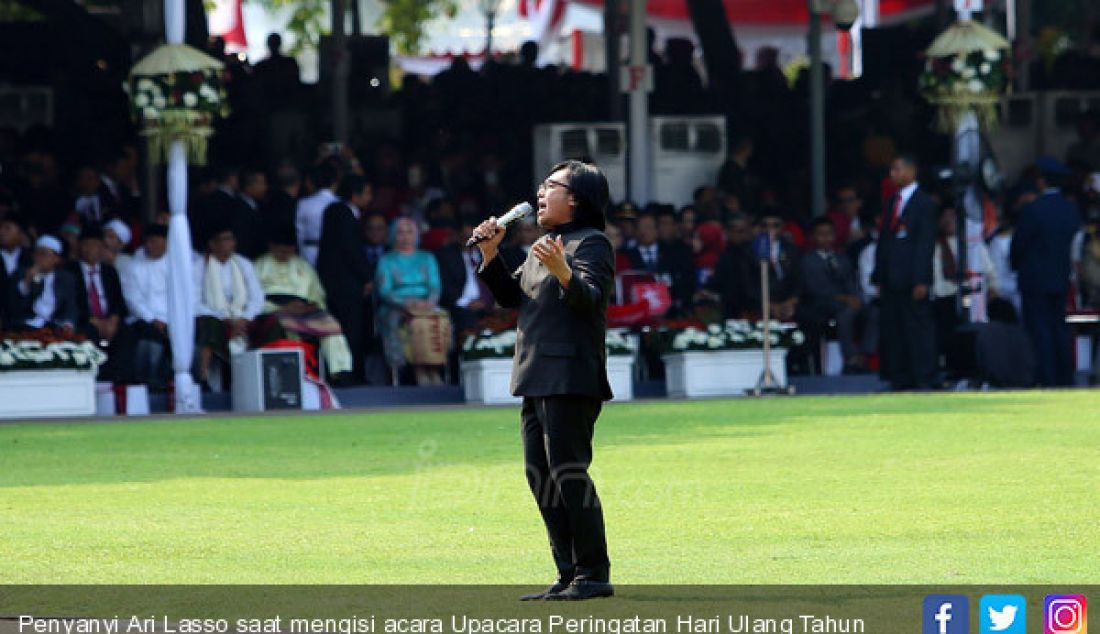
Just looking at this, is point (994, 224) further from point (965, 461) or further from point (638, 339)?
point (965, 461)

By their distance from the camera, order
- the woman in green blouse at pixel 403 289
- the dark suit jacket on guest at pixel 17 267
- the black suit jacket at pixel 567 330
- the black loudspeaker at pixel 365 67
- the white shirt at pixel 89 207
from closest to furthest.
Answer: the black suit jacket at pixel 567 330
the dark suit jacket on guest at pixel 17 267
the woman in green blouse at pixel 403 289
the white shirt at pixel 89 207
the black loudspeaker at pixel 365 67

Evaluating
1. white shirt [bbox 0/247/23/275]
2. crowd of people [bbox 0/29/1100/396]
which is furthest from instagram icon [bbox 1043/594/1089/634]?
white shirt [bbox 0/247/23/275]

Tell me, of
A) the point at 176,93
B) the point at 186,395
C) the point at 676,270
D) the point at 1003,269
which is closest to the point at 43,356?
the point at 186,395

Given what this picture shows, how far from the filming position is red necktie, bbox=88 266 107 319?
2402 cm

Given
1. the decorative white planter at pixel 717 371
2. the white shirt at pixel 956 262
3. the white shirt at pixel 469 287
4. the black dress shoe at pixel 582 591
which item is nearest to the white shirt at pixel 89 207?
the white shirt at pixel 469 287

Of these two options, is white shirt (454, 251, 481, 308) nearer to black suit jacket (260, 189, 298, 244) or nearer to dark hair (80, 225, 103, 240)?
black suit jacket (260, 189, 298, 244)

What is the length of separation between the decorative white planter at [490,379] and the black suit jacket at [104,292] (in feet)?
10.9

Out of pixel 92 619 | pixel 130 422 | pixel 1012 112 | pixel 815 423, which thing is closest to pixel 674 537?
pixel 92 619

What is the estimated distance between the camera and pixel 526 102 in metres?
31.1

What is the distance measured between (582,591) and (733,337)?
50.1 feet

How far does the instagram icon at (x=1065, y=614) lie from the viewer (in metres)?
8.66

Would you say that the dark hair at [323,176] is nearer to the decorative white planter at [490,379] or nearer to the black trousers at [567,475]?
the decorative white planter at [490,379]

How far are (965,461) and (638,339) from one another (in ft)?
31.4

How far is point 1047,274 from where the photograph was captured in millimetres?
25047
